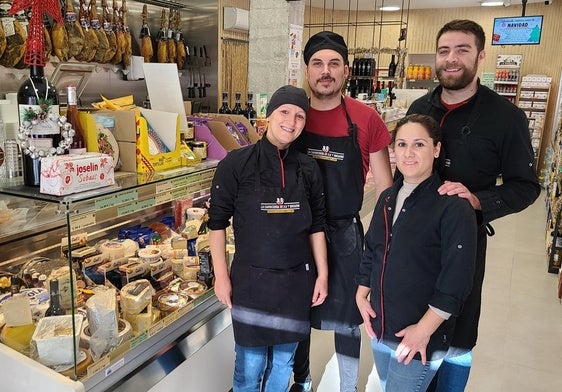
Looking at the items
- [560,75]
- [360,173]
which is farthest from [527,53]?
[360,173]

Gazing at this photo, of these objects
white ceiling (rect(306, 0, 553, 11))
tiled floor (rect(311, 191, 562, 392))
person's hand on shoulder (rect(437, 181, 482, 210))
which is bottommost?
tiled floor (rect(311, 191, 562, 392))

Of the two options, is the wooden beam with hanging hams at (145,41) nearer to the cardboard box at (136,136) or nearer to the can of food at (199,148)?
the can of food at (199,148)

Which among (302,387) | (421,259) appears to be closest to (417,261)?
(421,259)

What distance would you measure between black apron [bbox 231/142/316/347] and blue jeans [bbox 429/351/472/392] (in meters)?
0.72

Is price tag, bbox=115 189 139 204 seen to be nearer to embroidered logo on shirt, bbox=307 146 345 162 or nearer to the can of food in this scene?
the can of food

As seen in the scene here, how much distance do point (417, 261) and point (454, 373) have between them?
815 millimetres

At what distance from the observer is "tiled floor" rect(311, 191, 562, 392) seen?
2.89 m

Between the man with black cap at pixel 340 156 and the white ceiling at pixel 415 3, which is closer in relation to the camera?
the man with black cap at pixel 340 156

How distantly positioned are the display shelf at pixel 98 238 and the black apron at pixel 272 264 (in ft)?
0.97

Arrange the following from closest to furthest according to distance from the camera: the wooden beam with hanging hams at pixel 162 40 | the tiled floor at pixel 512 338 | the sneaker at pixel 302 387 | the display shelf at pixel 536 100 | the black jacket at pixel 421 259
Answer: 1. the black jacket at pixel 421 259
2. the sneaker at pixel 302 387
3. the tiled floor at pixel 512 338
4. the wooden beam with hanging hams at pixel 162 40
5. the display shelf at pixel 536 100

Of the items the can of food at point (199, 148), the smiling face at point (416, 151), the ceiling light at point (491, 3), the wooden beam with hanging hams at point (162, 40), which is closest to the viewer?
the smiling face at point (416, 151)

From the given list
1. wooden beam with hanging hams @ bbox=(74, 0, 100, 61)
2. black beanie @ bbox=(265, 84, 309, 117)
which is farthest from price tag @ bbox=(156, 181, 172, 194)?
wooden beam with hanging hams @ bbox=(74, 0, 100, 61)

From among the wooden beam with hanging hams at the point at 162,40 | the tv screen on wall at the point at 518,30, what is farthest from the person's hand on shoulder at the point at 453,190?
the tv screen on wall at the point at 518,30

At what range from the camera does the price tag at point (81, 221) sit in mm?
1485
